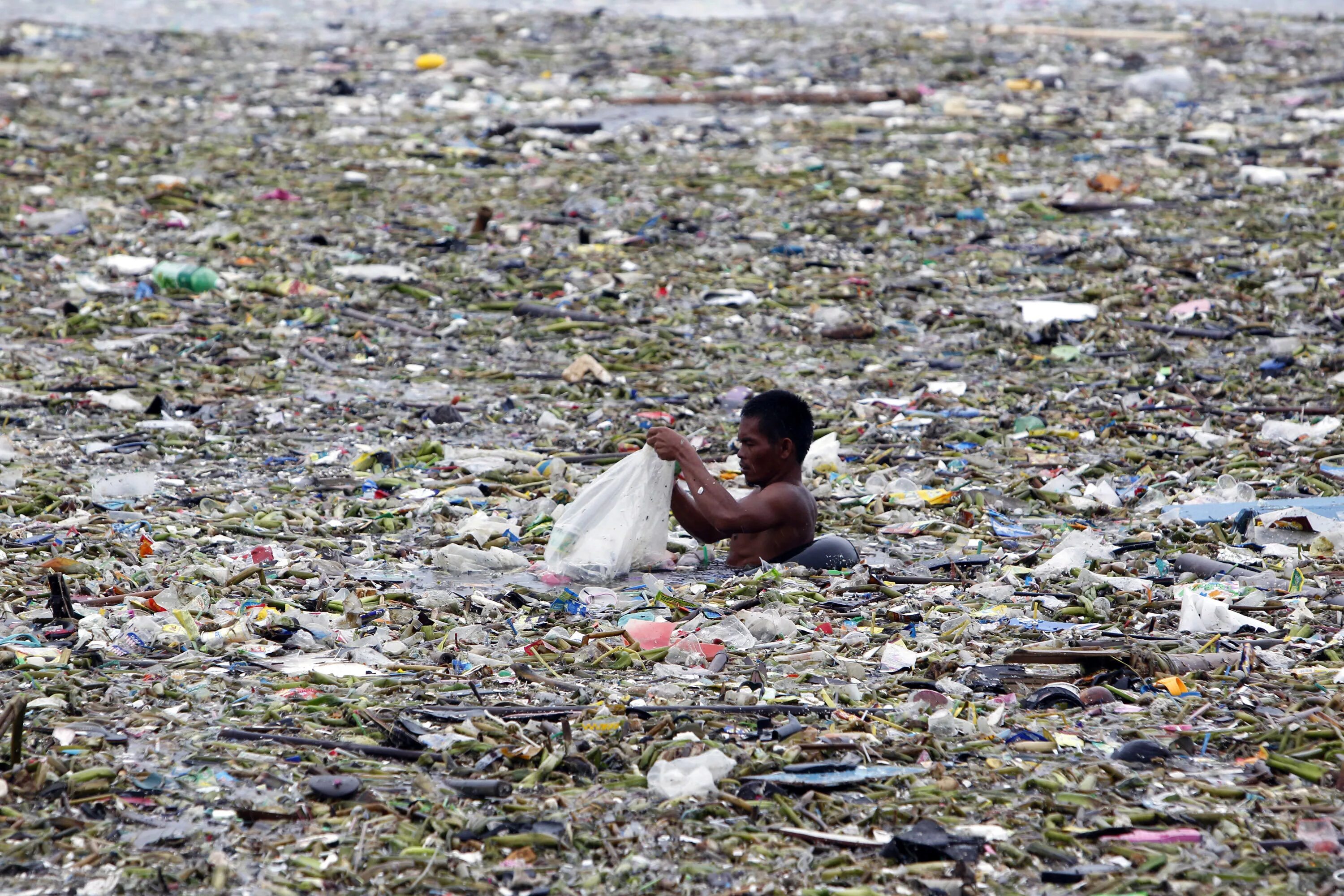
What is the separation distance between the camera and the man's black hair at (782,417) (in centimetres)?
586

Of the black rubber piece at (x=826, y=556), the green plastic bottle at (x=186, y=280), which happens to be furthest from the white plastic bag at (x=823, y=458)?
the green plastic bottle at (x=186, y=280)

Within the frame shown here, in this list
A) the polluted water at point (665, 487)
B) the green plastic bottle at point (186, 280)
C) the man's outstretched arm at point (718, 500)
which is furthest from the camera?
the green plastic bottle at point (186, 280)

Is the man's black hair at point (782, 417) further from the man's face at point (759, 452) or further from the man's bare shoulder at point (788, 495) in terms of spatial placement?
the man's bare shoulder at point (788, 495)

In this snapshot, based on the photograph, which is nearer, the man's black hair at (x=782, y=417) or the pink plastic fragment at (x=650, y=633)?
the pink plastic fragment at (x=650, y=633)

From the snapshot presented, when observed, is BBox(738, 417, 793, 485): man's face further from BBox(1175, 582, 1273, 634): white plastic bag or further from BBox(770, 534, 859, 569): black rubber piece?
BBox(1175, 582, 1273, 634): white plastic bag

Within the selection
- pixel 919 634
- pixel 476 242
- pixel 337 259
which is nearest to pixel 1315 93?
pixel 476 242

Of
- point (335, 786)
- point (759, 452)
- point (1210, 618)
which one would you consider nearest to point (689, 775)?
point (335, 786)

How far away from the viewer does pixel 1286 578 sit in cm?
538

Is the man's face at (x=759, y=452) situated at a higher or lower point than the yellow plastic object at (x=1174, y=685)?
higher

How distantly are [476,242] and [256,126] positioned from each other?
4857 millimetres

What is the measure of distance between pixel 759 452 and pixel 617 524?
25.5 inches

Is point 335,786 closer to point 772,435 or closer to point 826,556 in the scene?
point 826,556

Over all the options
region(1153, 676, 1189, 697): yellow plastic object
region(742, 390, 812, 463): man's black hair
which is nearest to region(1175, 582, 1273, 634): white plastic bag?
region(1153, 676, 1189, 697): yellow plastic object

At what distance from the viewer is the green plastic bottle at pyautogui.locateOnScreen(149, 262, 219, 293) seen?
33.3 ft
